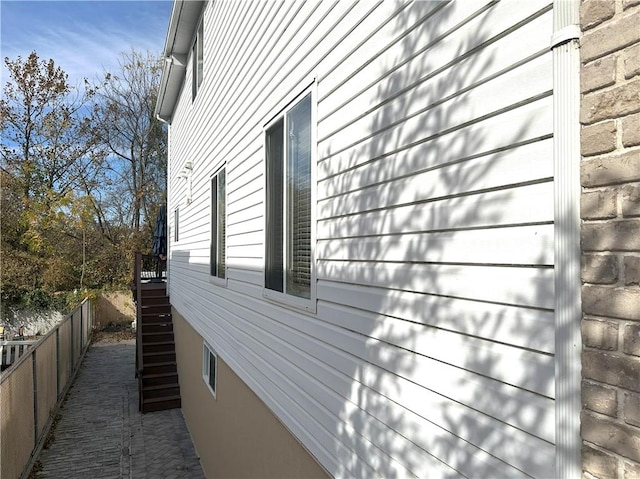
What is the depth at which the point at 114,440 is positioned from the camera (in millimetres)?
9422

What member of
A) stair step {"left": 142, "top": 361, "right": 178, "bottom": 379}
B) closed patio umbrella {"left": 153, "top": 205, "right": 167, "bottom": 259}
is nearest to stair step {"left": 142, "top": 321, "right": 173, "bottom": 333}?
stair step {"left": 142, "top": 361, "right": 178, "bottom": 379}

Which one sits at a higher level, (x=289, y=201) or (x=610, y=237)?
(x=289, y=201)

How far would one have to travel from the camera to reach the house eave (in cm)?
867

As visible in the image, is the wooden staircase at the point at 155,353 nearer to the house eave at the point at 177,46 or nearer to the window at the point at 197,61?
the house eave at the point at 177,46

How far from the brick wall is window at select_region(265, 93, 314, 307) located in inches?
85.8

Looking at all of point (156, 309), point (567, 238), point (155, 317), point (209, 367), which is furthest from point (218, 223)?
point (156, 309)

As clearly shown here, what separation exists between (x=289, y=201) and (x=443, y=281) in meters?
2.18

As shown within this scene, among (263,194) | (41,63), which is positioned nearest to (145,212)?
(41,63)

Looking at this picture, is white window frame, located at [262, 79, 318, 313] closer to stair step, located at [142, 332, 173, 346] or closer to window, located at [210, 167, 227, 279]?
window, located at [210, 167, 227, 279]

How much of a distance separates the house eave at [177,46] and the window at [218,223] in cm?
347

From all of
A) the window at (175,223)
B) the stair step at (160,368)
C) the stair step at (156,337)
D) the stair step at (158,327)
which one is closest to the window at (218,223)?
the window at (175,223)

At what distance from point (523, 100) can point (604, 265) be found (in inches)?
22.7

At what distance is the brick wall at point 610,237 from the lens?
119 cm

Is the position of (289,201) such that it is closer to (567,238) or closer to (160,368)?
(567,238)
